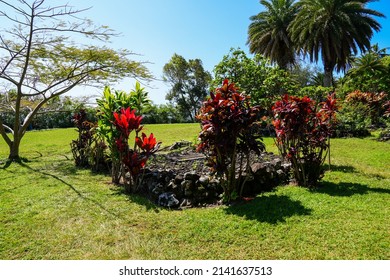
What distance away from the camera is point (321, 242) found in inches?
109

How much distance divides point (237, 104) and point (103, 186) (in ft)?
9.60

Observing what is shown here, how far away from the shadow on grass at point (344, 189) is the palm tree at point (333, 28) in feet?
50.5

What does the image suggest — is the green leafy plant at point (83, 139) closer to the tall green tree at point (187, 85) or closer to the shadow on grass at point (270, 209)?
the shadow on grass at point (270, 209)

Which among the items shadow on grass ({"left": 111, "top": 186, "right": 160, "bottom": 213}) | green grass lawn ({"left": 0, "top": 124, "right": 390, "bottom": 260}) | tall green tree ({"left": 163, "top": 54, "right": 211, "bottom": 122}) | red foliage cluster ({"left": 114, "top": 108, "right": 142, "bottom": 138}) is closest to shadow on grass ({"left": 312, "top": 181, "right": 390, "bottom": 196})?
green grass lawn ({"left": 0, "top": 124, "right": 390, "bottom": 260})

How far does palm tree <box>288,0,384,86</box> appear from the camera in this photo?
17688 millimetres

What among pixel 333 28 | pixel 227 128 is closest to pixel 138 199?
pixel 227 128

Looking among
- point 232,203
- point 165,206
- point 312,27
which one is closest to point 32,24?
point 165,206

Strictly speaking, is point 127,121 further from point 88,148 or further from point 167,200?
point 88,148

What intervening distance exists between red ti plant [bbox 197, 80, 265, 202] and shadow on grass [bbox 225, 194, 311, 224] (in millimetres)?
304

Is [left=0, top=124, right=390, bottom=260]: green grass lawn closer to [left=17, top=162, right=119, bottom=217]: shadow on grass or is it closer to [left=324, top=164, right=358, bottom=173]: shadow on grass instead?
[left=17, top=162, right=119, bottom=217]: shadow on grass

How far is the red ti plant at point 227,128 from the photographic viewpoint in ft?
12.3

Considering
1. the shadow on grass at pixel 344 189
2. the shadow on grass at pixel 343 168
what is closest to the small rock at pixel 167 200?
the shadow on grass at pixel 344 189

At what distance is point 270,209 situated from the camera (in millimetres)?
3611
